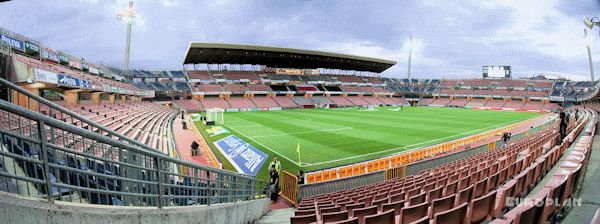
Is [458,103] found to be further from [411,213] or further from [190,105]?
[411,213]

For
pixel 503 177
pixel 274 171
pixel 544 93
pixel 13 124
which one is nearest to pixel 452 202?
pixel 503 177

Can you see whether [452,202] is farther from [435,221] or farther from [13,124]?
[13,124]

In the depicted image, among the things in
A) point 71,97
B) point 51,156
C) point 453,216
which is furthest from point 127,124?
point 453,216

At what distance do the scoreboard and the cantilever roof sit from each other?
31824mm

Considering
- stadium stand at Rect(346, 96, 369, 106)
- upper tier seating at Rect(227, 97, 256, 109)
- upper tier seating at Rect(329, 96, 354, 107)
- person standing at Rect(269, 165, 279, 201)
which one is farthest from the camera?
stadium stand at Rect(346, 96, 369, 106)

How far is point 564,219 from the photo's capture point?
4211 millimetres

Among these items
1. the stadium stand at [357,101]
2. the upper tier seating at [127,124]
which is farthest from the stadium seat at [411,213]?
the stadium stand at [357,101]

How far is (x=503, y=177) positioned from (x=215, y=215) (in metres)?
6.17

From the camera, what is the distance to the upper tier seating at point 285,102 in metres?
73.9

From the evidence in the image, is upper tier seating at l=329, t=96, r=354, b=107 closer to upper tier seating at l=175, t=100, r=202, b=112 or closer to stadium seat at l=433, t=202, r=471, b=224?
upper tier seating at l=175, t=100, r=202, b=112

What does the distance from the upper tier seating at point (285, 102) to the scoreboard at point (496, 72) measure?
2494 inches

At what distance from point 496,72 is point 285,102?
67.1m

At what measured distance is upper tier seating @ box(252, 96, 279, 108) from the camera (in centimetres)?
7206

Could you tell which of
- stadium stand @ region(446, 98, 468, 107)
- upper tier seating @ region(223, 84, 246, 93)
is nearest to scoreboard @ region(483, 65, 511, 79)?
stadium stand @ region(446, 98, 468, 107)
